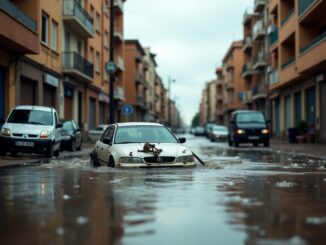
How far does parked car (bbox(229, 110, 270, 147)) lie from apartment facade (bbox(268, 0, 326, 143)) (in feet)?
11.0

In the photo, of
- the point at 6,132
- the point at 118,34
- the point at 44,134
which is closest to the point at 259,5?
the point at 118,34

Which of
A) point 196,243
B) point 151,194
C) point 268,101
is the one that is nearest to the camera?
point 196,243

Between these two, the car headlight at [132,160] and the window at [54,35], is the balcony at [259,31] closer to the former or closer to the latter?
the window at [54,35]

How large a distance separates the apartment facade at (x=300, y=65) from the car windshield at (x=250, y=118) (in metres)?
3.46

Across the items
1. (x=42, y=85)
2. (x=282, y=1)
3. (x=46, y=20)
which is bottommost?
(x=42, y=85)

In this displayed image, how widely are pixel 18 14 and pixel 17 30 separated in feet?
3.80

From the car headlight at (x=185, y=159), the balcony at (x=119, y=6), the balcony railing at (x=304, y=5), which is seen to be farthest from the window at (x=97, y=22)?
the car headlight at (x=185, y=159)

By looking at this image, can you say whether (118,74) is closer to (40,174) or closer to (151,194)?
(40,174)

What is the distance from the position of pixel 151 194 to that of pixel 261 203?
1.66 meters

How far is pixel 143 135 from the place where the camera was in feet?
43.3

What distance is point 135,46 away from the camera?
7294 centimetres

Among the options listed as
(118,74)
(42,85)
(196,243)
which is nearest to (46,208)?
(196,243)

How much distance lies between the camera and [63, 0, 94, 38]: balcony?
3303cm

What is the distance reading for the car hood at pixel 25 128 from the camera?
1795cm
